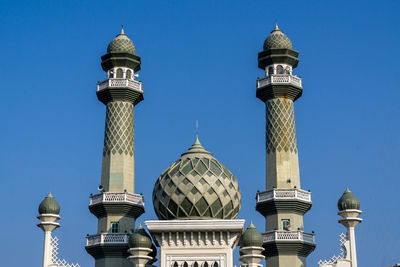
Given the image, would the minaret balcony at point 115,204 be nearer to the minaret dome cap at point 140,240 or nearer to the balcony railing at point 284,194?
the balcony railing at point 284,194

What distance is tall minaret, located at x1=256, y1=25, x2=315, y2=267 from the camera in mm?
42553

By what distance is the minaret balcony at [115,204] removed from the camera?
145 feet

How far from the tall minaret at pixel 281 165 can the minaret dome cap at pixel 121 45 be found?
8224mm

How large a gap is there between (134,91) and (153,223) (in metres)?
14.8

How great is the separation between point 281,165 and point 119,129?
32.8ft

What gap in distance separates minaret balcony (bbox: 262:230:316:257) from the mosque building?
0.06 metres

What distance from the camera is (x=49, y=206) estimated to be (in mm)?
40875

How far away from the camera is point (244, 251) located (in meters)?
34.5

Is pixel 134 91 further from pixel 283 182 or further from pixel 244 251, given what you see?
pixel 244 251

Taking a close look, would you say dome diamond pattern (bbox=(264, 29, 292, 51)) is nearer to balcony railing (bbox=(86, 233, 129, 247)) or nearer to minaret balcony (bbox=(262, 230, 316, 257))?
minaret balcony (bbox=(262, 230, 316, 257))

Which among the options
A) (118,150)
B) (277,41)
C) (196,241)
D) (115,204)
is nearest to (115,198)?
(115,204)

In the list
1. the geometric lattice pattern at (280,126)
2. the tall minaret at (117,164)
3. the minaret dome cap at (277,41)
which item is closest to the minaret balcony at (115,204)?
the tall minaret at (117,164)

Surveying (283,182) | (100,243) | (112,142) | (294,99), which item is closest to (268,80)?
(294,99)

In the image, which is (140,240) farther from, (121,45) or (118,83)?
(121,45)
